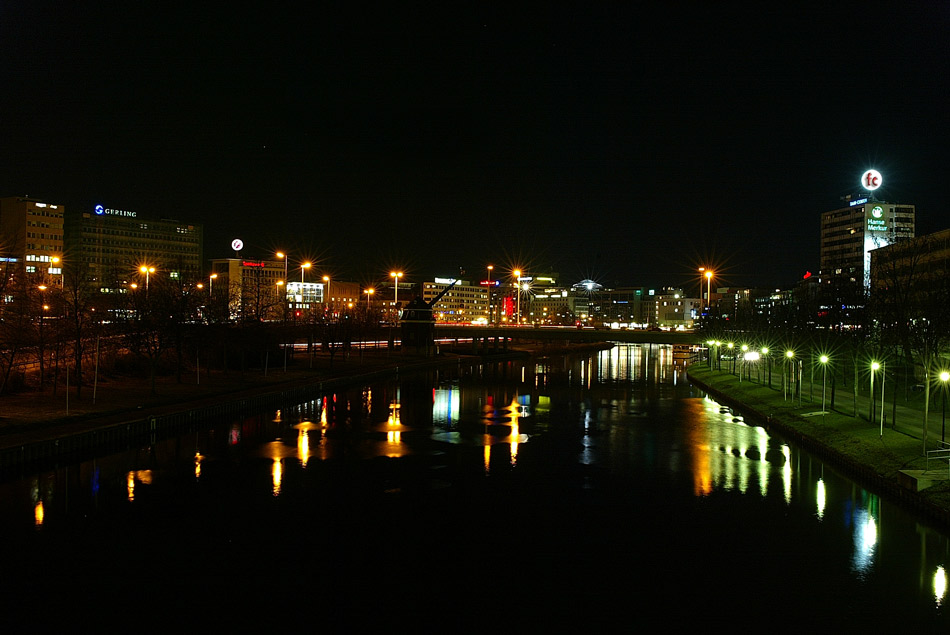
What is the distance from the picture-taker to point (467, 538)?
16188 mm

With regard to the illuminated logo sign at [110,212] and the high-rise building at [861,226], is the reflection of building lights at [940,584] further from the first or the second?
the illuminated logo sign at [110,212]

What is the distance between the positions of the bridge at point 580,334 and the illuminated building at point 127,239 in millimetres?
59761

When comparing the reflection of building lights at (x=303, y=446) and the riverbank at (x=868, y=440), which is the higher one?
the riverbank at (x=868, y=440)

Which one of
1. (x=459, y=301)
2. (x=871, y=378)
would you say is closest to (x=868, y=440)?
(x=871, y=378)

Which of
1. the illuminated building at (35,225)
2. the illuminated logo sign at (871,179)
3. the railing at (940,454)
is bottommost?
the railing at (940,454)

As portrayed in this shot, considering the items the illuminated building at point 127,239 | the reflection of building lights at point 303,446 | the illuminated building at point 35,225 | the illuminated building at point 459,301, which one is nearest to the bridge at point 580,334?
the reflection of building lights at point 303,446

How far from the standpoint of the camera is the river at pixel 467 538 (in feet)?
41.3

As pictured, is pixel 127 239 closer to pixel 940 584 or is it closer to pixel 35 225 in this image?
pixel 35 225

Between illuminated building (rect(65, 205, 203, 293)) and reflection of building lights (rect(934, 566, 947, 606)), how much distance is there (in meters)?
119

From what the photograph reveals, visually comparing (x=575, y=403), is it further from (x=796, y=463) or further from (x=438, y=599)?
(x=438, y=599)

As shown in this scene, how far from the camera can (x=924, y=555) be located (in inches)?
596

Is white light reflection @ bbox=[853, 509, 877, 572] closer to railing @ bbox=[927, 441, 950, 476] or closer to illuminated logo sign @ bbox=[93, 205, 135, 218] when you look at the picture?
railing @ bbox=[927, 441, 950, 476]

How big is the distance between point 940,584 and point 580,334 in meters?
55.5

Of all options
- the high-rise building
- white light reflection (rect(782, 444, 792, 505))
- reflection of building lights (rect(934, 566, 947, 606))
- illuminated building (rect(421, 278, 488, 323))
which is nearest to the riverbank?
white light reflection (rect(782, 444, 792, 505))
